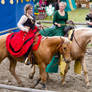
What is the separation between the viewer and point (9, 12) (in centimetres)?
996

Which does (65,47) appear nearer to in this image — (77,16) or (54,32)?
(54,32)

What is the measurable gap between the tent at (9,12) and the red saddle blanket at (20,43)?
456 centimetres

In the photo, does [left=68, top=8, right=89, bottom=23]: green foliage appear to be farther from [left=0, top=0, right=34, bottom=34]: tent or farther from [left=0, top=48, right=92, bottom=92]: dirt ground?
[left=0, top=48, right=92, bottom=92]: dirt ground

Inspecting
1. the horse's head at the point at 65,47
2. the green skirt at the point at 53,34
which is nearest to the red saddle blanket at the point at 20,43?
the horse's head at the point at 65,47

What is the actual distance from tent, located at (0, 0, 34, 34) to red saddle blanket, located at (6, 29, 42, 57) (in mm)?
4561

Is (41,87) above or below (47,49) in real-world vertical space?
below

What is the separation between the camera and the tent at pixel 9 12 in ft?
30.7

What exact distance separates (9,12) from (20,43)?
5.41 meters

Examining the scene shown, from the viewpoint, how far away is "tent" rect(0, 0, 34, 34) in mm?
9344

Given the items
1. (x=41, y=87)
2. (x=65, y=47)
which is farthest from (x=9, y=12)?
(x=65, y=47)

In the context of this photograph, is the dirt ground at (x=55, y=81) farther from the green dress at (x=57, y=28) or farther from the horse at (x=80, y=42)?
the green dress at (x=57, y=28)

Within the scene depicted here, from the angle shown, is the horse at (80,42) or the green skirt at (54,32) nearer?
the horse at (80,42)

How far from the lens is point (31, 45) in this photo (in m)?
4.80

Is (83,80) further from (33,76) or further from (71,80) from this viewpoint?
(33,76)
